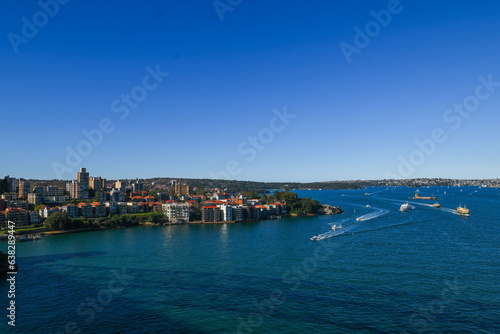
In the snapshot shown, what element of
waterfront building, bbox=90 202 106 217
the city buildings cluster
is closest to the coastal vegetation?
the city buildings cluster

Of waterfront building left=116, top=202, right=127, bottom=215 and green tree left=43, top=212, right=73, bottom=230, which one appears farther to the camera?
waterfront building left=116, top=202, right=127, bottom=215

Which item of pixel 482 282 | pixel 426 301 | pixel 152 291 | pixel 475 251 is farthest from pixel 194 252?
pixel 475 251

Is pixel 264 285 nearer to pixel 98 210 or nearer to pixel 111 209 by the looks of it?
pixel 98 210

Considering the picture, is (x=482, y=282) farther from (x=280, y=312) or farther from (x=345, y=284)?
(x=280, y=312)

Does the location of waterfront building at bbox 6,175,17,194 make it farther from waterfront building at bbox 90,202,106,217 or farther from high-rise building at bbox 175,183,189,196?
high-rise building at bbox 175,183,189,196
